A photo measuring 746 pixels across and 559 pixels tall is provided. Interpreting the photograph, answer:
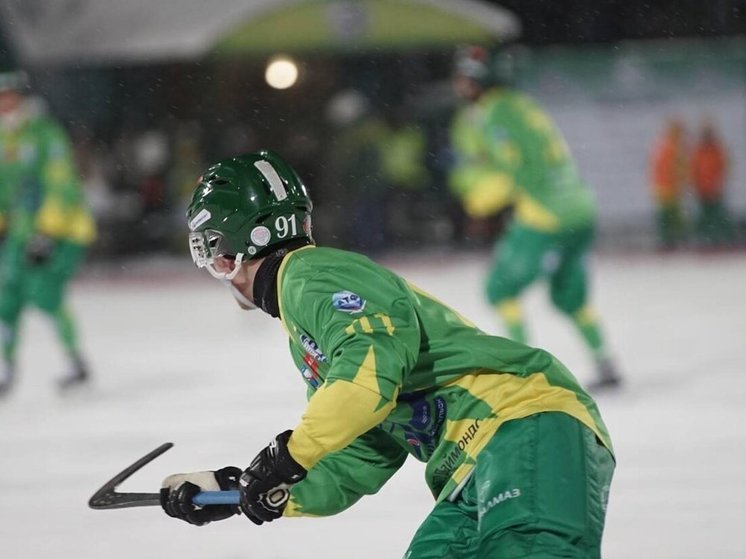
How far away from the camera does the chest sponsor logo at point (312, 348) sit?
2691 millimetres

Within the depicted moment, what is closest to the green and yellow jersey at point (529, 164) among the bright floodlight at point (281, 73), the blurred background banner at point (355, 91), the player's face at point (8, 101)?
the player's face at point (8, 101)

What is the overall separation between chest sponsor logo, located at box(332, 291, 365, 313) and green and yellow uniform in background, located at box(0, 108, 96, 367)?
5008 millimetres

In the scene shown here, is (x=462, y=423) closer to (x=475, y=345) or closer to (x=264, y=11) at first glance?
(x=475, y=345)

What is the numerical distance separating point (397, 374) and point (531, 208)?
14.4 feet

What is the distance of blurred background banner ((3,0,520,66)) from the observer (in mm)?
14617

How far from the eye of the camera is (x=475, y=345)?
2709 mm

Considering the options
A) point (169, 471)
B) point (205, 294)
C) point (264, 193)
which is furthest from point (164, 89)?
point (264, 193)

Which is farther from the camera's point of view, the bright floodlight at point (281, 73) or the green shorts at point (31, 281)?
the bright floodlight at point (281, 73)

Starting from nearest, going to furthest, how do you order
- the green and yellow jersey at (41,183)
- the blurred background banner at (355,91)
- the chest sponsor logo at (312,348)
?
the chest sponsor logo at (312,348) → the green and yellow jersey at (41,183) → the blurred background banner at (355,91)

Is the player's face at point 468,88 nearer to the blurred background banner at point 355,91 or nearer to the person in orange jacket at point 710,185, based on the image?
the blurred background banner at point 355,91

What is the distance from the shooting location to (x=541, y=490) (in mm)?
2516

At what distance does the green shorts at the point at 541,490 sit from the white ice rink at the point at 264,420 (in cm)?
133

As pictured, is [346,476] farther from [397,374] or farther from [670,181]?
[670,181]

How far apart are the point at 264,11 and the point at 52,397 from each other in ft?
29.0
